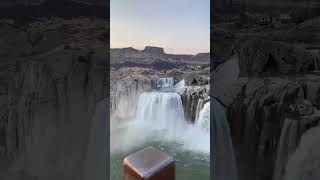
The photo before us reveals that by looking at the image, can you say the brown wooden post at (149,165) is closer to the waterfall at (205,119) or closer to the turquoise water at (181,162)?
the turquoise water at (181,162)

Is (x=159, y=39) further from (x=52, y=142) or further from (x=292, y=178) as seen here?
(x=292, y=178)

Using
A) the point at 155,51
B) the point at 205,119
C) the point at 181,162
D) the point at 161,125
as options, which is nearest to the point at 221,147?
the point at 205,119

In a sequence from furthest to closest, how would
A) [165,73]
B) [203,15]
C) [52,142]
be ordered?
[165,73] → [203,15] → [52,142]

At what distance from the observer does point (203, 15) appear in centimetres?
492

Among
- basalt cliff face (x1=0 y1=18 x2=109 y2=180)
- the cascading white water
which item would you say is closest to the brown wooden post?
the cascading white water

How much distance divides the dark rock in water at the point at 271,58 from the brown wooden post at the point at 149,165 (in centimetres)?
171

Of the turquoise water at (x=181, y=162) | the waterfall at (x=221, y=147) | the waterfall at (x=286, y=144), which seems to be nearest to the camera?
the waterfall at (x=286, y=144)

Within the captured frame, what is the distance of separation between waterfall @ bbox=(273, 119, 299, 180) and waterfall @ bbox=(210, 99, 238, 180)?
1.80 feet

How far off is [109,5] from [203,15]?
1.36m

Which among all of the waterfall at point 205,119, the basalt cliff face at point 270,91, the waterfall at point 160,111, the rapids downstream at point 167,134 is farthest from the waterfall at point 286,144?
the waterfall at point 160,111

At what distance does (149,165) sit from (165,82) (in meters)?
1.28

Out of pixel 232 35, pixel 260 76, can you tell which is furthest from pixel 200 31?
pixel 260 76

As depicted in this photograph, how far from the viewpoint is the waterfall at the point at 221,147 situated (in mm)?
4480

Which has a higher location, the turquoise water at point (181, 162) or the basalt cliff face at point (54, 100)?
the basalt cliff face at point (54, 100)
